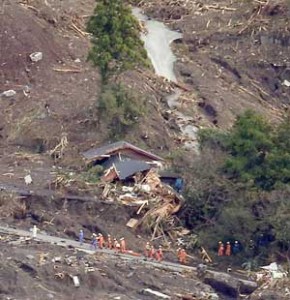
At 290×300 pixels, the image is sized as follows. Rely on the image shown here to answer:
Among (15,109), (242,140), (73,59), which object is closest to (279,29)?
(73,59)

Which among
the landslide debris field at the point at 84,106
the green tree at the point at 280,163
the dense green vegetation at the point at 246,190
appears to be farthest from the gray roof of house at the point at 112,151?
the green tree at the point at 280,163

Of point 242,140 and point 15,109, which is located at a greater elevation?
point 242,140

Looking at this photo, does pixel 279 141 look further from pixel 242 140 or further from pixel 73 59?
pixel 73 59

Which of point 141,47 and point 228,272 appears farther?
point 141,47

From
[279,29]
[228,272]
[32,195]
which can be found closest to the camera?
[228,272]

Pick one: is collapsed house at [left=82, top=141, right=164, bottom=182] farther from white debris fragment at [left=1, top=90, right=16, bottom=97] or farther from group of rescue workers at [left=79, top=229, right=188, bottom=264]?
white debris fragment at [left=1, top=90, right=16, bottom=97]

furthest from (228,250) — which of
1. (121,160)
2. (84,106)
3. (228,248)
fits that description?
(84,106)

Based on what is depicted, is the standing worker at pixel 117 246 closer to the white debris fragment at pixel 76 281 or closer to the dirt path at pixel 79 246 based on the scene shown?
the dirt path at pixel 79 246
